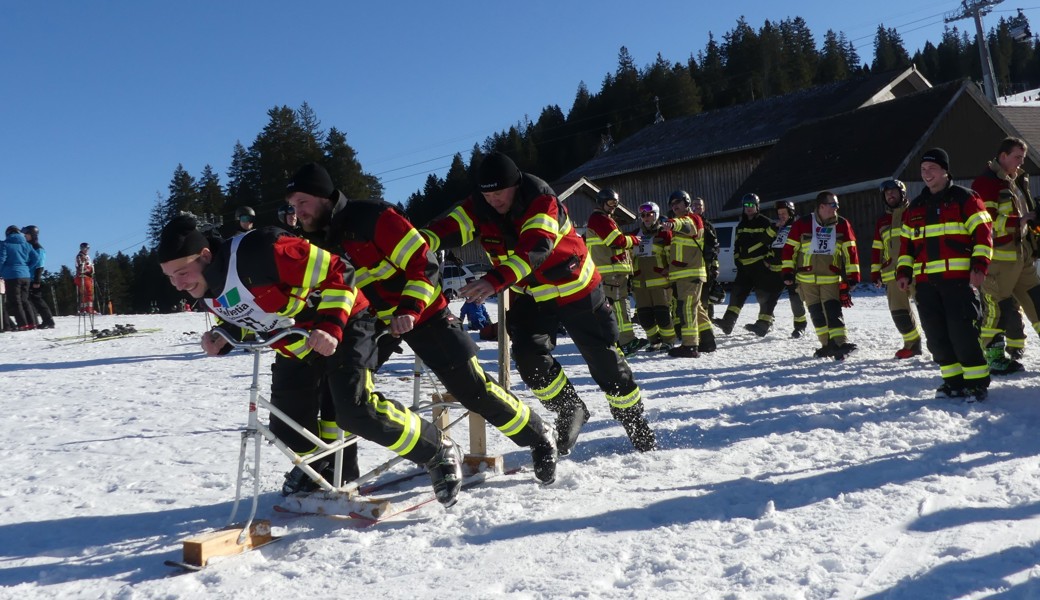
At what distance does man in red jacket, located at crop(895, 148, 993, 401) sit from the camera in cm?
633


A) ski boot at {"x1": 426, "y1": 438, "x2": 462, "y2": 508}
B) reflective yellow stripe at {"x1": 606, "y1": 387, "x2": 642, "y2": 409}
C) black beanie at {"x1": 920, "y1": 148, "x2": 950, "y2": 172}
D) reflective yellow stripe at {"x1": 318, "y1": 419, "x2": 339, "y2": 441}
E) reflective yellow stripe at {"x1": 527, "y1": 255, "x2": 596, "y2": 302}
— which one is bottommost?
ski boot at {"x1": 426, "y1": 438, "x2": 462, "y2": 508}

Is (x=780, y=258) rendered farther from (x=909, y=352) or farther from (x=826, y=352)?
(x=909, y=352)

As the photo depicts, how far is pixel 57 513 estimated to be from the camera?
4676mm

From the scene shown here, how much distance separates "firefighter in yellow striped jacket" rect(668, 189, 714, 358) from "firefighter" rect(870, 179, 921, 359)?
6.68 ft

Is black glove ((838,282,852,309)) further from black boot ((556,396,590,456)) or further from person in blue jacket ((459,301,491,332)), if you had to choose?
person in blue jacket ((459,301,491,332))

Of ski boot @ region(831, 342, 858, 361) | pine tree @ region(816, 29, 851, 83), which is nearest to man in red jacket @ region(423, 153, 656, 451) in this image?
ski boot @ region(831, 342, 858, 361)

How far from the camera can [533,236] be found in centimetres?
482

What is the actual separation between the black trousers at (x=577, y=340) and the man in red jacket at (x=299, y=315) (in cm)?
109

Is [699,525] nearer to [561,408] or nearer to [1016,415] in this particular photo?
[561,408]

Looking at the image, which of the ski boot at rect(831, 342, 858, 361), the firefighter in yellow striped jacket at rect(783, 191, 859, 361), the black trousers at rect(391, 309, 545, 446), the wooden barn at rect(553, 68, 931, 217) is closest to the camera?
the black trousers at rect(391, 309, 545, 446)

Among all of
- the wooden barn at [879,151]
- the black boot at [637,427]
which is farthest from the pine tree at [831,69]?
the black boot at [637,427]

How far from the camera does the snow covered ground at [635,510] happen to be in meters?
3.39

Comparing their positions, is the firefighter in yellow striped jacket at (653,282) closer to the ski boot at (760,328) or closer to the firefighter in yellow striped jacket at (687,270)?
the firefighter in yellow striped jacket at (687,270)

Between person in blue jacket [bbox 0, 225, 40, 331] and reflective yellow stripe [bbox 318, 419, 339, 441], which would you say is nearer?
reflective yellow stripe [bbox 318, 419, 339, 441]
